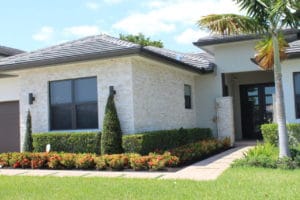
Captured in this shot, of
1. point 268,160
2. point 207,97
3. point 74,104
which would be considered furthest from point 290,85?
point 74,104

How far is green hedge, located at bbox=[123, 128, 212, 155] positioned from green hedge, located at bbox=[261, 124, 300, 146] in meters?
3.27

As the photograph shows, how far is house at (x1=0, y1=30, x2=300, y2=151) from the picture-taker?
47.8 ft

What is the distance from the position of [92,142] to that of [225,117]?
8.11 m

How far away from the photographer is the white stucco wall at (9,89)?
1869 cm

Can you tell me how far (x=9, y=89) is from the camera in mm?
18891

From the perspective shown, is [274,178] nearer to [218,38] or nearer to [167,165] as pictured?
[167,165]

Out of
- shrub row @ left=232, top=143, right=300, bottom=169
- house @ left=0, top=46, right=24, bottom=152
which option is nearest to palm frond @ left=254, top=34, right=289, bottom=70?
shrub row @ left=232, top=143, right=300, bottom=169

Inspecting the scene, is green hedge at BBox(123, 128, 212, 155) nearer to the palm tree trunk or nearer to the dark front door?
the palm tree trunk

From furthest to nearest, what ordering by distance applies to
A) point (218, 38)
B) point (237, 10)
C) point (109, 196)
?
point (218, 38) → point (237, 10) → point (109, 196)

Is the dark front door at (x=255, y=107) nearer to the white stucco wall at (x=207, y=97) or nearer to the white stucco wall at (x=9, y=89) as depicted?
the white stucco wall at (x=207, y=97)

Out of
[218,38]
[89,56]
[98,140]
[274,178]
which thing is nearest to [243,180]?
[274,178]

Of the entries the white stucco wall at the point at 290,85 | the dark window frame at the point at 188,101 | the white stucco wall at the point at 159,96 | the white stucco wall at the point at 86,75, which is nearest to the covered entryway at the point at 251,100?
the dark window frame at the point at 188,101

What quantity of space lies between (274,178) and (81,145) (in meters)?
7.14

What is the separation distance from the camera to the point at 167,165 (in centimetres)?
1243
